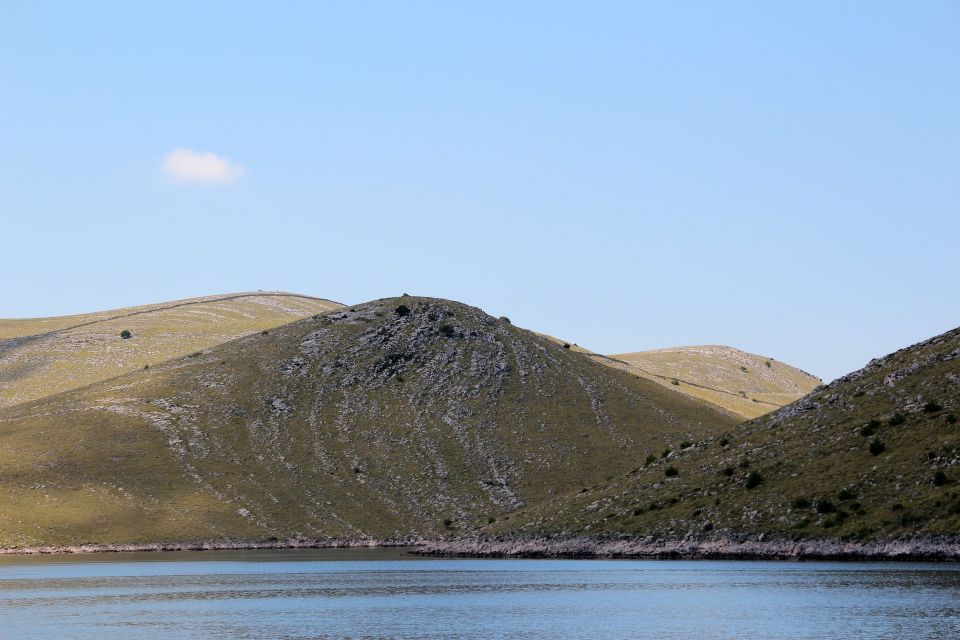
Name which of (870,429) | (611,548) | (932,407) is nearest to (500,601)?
(611,548)

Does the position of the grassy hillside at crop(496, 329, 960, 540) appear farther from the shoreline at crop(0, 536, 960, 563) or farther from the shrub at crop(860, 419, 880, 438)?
the shoreline at crop(0, 536, 960, 563)

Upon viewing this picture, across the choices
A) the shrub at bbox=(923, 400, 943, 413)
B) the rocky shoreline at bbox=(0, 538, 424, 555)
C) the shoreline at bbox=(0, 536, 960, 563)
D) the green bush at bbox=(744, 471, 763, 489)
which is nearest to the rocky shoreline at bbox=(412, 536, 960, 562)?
the shoreline at bbox=(0, 536, 960, 563)

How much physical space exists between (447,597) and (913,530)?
35.3 meters

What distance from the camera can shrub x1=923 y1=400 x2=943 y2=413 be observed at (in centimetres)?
10081

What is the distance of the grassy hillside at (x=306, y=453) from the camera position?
510 ft

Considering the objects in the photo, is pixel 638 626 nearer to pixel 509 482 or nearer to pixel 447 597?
pixel 447 597

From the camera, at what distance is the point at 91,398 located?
19288cm

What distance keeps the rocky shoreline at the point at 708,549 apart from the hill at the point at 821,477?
0.59m

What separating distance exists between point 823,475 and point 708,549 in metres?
12.0

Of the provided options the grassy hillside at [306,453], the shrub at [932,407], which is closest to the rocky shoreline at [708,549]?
the shrub at [932,407]

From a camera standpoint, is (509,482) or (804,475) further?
(509,482)

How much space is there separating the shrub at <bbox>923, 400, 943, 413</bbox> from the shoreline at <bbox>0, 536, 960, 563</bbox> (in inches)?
718

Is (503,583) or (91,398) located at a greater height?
(91,398)

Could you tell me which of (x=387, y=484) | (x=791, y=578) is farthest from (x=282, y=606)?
(x=387, y=484)
